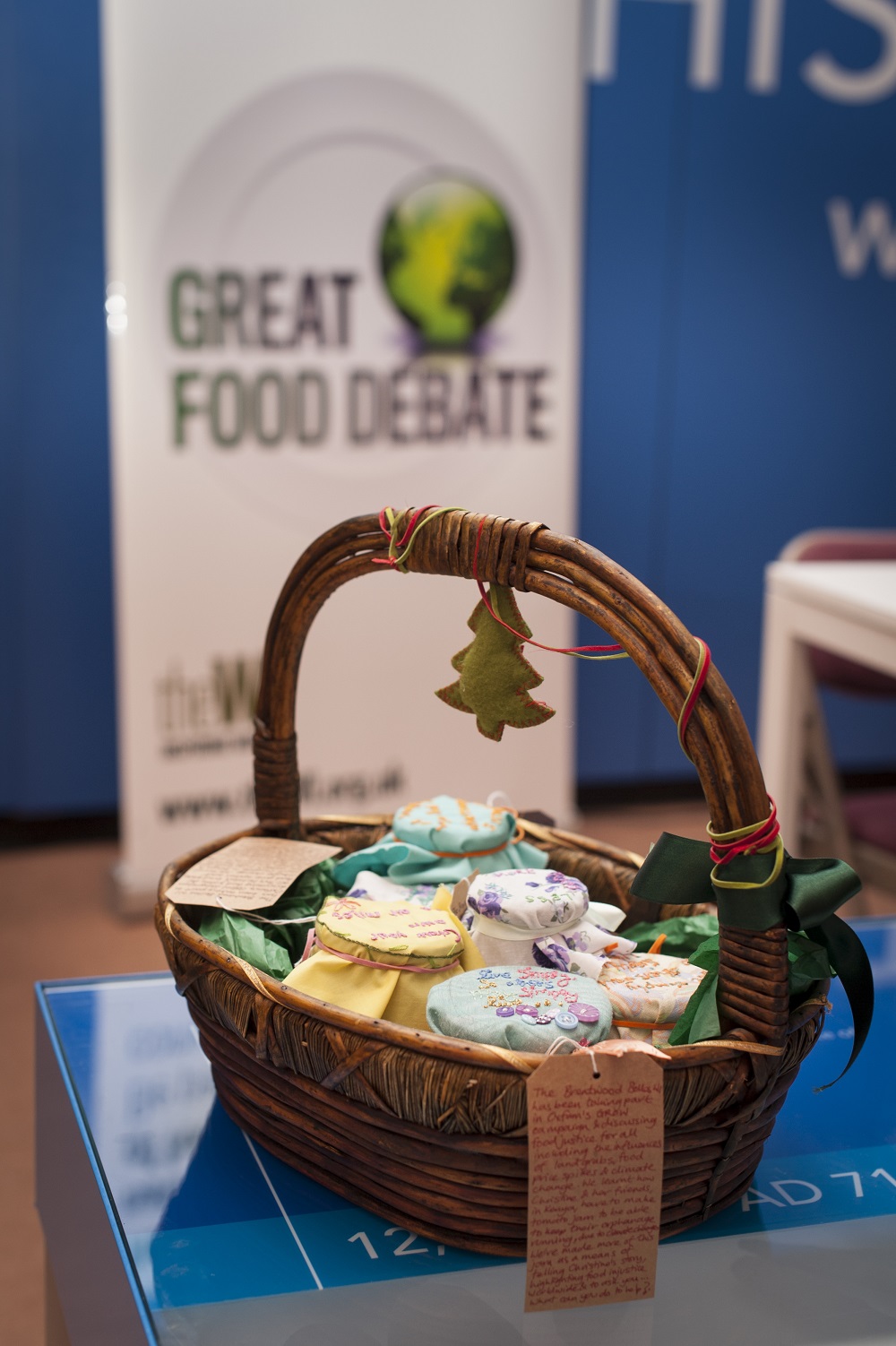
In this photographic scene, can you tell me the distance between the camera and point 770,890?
780 millimetres

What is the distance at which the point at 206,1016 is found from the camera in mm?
919

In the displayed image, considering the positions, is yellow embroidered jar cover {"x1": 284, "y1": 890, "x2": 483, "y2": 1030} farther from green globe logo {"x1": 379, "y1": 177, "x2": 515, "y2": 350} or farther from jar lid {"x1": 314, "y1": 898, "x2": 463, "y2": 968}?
green globe logo {"x1": 379, "y1": 177, "x2": 515, "y2": 350}

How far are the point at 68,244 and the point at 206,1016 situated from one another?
254 cm

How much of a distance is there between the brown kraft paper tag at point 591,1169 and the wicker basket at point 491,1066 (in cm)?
2

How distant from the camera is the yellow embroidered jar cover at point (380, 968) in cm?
86

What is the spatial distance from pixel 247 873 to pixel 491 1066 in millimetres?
368

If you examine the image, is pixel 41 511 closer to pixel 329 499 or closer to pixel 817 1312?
pixel 329 499

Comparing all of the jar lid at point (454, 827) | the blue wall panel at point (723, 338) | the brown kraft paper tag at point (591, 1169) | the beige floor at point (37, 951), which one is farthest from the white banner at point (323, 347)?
the brown kraft paper tag at point (591, 1169)

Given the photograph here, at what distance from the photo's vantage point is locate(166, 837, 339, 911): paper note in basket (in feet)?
3.31

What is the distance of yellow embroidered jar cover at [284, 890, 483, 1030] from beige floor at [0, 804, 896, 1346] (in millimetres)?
1110

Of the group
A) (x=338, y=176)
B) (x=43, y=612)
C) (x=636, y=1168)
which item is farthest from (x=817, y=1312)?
(x=43, y=612)

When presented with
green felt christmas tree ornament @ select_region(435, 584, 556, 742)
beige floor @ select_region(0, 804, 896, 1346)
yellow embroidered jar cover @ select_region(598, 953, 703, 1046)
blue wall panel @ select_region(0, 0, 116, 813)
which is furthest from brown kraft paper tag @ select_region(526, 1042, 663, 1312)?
blue wall panel @ select_region(0, 0, 116, 813)

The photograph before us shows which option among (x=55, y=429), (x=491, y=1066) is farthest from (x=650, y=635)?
(x=55, y=429)

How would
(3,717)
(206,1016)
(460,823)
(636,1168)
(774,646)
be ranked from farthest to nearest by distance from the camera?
(3,717) < (774,646) < (460,823) < (206,1016) < (636,1168)
